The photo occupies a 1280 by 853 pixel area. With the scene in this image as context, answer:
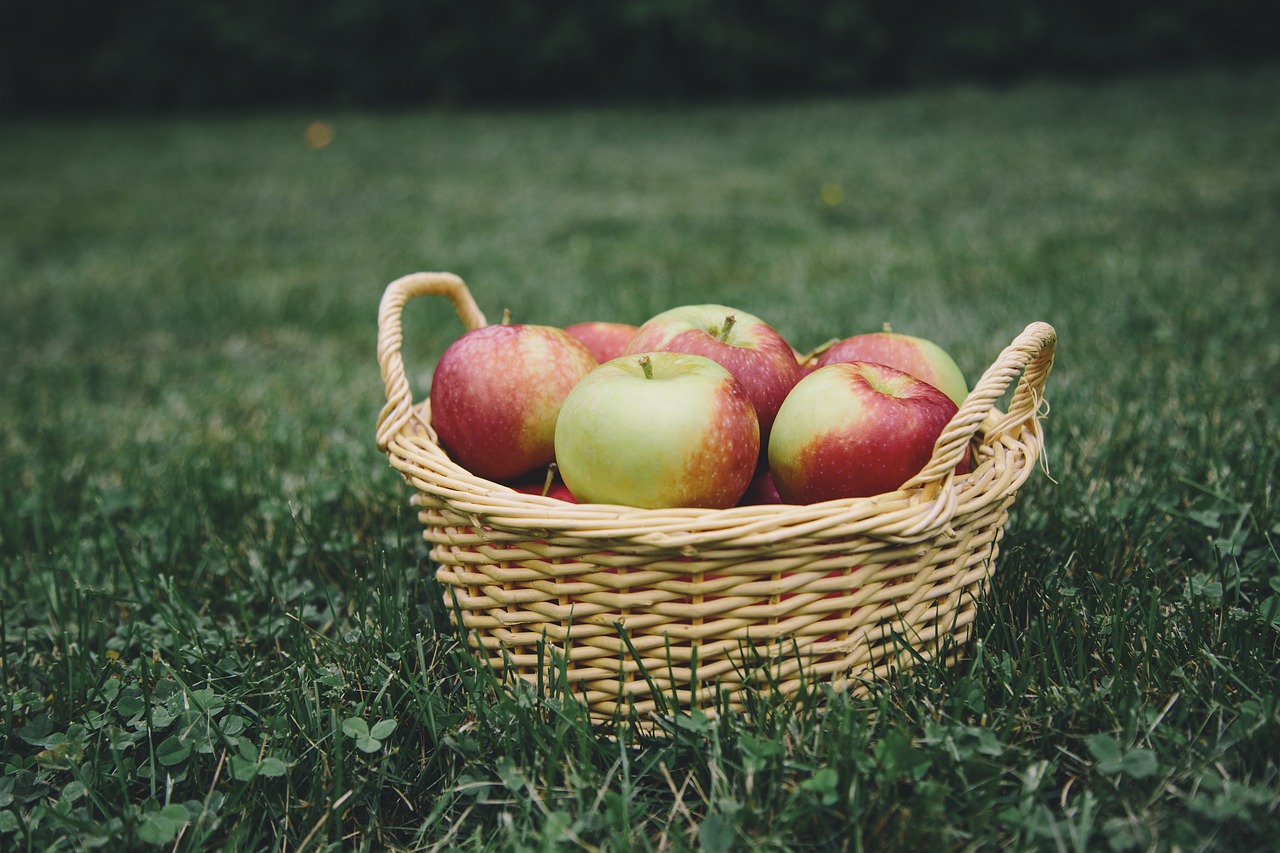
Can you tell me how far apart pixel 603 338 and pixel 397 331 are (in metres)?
0.40

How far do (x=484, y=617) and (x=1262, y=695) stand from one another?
3.48ft

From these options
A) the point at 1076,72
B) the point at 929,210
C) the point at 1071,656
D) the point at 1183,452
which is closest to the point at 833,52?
the point at 1076,72

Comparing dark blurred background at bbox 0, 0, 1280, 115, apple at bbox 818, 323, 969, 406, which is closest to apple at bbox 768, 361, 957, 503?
apple at bbox 818, 323, 969, 406

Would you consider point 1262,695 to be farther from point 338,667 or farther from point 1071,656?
point 338,667

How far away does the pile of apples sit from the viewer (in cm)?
134

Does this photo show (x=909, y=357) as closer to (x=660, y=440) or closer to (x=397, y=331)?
(x=660, y=440)

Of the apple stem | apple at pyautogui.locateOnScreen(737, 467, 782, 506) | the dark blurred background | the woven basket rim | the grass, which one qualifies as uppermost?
the dark blurred background

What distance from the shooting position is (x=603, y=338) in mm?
1868

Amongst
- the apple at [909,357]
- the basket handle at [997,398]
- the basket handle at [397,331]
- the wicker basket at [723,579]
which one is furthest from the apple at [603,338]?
the basket handle at [997,398]

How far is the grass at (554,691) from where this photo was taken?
1179 mm

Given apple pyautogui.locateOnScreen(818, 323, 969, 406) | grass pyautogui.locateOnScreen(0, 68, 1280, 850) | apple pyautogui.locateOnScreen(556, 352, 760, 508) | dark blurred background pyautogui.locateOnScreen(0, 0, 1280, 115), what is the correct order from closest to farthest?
grass pyautogui.locateOnScreen(0, 68, 1280, 850) < apple pyautogui.locateOnScreen(556, 352, 760, 508) < apple pyautogui.locateOnScreen(818, 323, 969, 406) < dark blurred background pyautogui.locateOnScreen(0, 0, 1280, 115)

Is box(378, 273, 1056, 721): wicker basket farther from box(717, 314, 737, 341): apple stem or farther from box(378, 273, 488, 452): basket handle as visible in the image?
box(717, 314, 737, 341): apple stem

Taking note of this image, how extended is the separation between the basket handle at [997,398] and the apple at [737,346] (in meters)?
0.32

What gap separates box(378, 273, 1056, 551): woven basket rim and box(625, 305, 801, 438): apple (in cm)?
30
